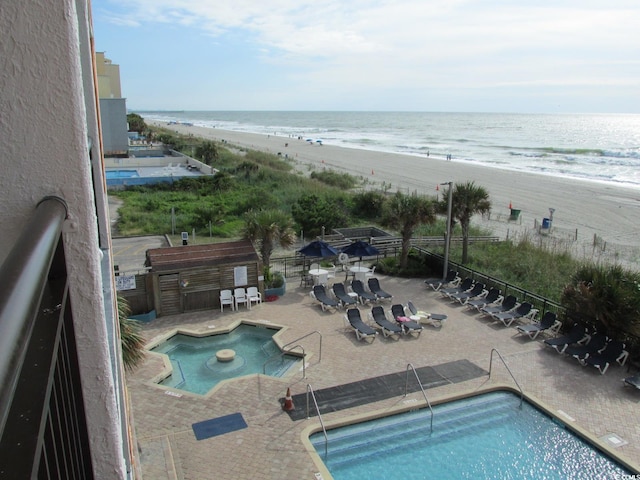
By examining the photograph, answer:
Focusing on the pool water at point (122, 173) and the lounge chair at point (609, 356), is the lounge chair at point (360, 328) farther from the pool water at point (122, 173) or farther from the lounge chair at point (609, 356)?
the pool water at point (122, 173)

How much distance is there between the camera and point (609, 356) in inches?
533

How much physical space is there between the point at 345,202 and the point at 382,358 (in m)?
20.6

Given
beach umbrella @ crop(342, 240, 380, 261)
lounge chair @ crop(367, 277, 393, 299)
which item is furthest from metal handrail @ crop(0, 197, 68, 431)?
beach umbrella @ crop(342, 240, 380, 261)

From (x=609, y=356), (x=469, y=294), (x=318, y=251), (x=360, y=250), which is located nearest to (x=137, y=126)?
(x=360, y=250)

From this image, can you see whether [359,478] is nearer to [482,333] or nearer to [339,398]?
[339,398]

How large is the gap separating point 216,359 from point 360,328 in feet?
14.0

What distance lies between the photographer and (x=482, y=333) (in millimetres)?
15758

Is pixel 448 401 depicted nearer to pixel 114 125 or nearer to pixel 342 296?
pixel 342 296

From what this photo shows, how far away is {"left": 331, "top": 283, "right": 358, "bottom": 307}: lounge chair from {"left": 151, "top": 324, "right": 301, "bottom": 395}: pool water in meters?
2.99

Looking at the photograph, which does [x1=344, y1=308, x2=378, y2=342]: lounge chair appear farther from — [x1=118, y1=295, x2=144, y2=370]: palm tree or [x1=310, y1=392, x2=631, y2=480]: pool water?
[x1=118, y1=295, x2=144, y2=370]: palm tree

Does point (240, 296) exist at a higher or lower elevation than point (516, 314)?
higher

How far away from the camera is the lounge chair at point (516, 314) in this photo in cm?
1641

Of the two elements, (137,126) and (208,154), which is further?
(137,126)

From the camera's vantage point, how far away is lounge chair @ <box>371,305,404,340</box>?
15250mm
